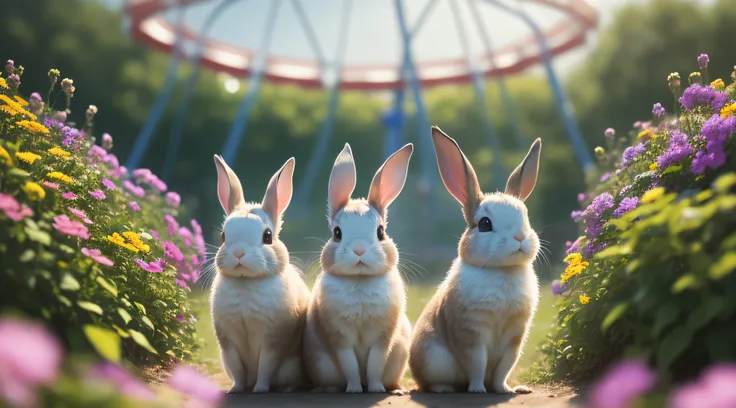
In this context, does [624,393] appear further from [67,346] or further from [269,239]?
[269,239]

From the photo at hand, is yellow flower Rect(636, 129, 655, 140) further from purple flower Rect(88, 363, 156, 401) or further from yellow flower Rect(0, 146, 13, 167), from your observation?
purple flower Rect(88, 363, 156, 401)

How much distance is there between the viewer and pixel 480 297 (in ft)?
13.0

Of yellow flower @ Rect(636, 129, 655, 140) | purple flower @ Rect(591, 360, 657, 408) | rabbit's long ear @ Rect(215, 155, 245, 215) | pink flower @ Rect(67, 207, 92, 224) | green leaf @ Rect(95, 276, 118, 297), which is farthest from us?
yellow flower @ Rect(636, 129, 655, 140)

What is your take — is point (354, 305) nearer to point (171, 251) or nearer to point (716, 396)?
point (171, 251)

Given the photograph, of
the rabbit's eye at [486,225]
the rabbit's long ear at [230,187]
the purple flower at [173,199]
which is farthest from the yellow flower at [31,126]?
the rabbit's eye at [486,225]

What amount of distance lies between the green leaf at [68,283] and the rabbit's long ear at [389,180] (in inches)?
67.7

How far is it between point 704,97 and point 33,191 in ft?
11.1

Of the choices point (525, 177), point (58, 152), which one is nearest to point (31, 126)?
point (58, 152)

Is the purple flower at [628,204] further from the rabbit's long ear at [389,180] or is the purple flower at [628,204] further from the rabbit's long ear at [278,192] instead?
the rabbit's long ear at [278,192]

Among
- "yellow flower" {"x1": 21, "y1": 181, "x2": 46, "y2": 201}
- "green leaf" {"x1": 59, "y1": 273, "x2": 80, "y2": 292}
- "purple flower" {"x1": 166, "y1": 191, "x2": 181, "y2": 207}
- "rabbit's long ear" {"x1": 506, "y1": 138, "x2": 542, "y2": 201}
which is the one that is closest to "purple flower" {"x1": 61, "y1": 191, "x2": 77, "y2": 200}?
"yellow flower" {"x1": 21, "y1": 181, "x2": 46, "y2": 201}

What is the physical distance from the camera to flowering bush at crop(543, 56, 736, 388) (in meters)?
2.71

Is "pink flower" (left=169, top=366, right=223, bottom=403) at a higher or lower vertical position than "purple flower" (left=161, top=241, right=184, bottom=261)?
lower

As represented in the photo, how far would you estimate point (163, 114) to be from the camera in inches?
720

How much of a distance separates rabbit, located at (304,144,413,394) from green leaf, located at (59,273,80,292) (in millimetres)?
1372
